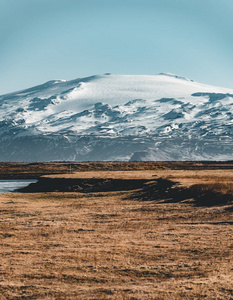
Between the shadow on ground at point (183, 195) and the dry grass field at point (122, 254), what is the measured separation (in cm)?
61

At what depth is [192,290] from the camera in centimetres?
1407

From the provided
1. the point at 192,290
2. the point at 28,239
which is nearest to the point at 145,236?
the point at 28,239

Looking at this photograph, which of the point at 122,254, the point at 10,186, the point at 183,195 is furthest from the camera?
→ the point at 10,186

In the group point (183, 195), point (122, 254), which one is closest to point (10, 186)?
point (183, 195)

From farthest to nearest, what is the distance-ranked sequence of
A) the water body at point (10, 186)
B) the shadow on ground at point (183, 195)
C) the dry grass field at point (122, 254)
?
the water body at point (10, 186) < the shadow on ground at point (183, 195) < the dry grass field at point (122, 254)

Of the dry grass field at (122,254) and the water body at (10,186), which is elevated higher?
the dry grass field at (122,254)

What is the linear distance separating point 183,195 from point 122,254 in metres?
23.1

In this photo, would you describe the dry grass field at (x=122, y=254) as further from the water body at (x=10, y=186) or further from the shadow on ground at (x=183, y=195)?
the water body at (x=10, y=186)

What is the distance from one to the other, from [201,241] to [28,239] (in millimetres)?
8192

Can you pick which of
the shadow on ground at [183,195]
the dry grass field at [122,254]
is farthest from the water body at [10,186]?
the dry grass field at [122,254]

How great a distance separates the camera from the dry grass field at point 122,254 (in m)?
14.4

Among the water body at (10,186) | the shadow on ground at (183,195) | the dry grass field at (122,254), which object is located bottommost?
the water body at (10,186)

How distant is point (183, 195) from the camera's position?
41.8 metres

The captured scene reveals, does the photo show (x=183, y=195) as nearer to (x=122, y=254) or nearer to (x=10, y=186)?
(x=122, y=254)
